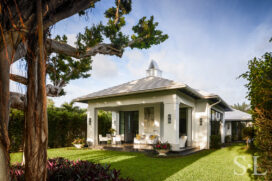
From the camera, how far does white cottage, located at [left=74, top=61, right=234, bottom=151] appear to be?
31.6ft

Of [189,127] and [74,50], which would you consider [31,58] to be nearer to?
[74,50]

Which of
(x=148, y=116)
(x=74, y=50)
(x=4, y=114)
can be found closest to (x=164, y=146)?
(x=148, y=116)

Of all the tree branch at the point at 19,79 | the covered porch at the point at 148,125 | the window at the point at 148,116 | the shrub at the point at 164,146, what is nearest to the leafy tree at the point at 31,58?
the tree branch at the point at 19,79

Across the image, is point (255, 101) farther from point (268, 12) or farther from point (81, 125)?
point (81, 125)

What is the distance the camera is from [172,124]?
9.45 meters

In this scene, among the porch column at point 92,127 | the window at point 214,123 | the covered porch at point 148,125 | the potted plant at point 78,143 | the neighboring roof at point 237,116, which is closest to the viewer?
the covered porch at point 148,125

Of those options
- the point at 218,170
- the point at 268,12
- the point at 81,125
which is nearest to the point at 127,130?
the point at 81,125

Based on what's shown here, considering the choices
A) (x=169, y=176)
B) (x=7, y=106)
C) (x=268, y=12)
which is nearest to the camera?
(x=7, y=106)

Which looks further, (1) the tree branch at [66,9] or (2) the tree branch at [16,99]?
(2) the tree branch at [16,99]

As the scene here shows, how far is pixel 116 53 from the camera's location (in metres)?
A: 5.50

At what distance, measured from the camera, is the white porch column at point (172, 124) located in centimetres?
935

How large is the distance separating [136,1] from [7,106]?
531cm

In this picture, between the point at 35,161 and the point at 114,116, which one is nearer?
the point at 35,161

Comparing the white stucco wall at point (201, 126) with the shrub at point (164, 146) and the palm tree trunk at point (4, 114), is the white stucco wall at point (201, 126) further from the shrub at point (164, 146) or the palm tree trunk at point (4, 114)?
the palm tree trunk at point (4, 114)
